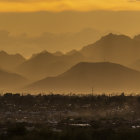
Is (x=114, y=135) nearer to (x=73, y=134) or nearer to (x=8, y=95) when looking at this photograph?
(x=73, y=134)

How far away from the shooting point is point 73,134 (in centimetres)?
6456

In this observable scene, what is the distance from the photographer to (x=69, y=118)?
96.4 meters

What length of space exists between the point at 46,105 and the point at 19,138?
7919 cm

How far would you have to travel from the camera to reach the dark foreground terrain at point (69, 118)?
6488 cm

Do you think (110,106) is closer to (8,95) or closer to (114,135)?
(8,95)

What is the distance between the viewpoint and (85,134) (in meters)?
64.2

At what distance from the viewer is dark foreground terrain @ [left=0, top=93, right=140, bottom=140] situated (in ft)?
213

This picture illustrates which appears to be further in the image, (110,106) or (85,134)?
(110,106)

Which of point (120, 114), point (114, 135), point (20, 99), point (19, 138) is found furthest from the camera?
point (20, 99)

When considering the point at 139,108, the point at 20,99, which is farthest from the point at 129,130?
the point at 20,99

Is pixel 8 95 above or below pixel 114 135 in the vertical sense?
above

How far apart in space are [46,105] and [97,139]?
7682cm

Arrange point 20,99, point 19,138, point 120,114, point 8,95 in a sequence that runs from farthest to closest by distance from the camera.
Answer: point 8,95 → point 20,99 → point 120,114 → point 19,138

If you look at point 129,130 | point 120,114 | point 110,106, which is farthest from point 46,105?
point 129,130
